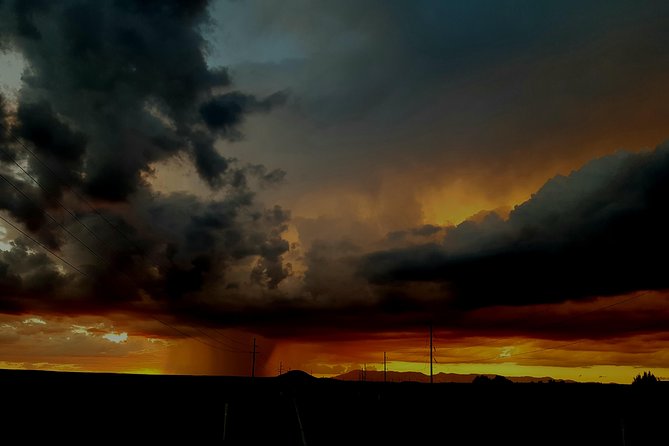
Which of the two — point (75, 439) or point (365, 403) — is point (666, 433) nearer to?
point (365, 403)

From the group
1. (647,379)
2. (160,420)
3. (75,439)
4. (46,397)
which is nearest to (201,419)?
(160,420)

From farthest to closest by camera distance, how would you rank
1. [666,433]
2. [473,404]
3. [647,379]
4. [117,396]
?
[647,379] → [473,404] → [117,396] → [666,433]

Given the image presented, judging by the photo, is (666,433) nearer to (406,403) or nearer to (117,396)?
(406,403)

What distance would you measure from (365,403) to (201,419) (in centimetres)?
2989

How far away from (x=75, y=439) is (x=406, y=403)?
45739 millimetres

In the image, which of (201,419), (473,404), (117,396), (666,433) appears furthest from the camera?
(473,404)

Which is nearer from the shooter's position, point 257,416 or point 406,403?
point 257,416

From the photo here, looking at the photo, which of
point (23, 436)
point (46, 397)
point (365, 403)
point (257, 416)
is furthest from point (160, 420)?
point (365, 403)

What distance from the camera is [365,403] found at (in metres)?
76.9

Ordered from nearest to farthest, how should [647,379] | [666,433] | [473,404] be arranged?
[666,433], [473,404], [647,379]

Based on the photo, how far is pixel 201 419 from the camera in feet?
175

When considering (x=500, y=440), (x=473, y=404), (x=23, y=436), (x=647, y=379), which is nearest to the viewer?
(x=23, y=436)

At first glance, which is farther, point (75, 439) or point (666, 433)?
A: point (666, 433)

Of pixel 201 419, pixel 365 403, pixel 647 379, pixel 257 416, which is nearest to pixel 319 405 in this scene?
pixel 365 403
